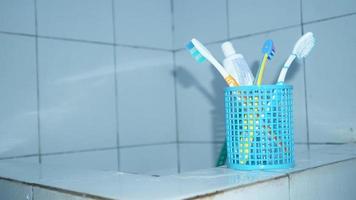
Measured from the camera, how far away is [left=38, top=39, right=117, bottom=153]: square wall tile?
1.04 metres

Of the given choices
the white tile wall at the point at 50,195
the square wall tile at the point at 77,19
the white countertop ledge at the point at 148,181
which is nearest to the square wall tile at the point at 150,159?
the square wall tile at the point at 77,19

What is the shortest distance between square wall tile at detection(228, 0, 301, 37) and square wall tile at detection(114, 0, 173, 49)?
0.28 m

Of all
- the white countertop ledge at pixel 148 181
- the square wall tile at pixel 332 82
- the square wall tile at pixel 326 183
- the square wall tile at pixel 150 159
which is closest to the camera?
the white countertop ledge at pixel 148 181

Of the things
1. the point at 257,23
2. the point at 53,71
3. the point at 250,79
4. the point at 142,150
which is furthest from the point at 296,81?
the point at 53,71

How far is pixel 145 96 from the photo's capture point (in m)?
1.29

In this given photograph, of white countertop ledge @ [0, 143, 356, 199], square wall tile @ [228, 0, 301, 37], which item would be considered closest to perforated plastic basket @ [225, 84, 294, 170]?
white countertop ledge @ [0, 143, 356, 199]

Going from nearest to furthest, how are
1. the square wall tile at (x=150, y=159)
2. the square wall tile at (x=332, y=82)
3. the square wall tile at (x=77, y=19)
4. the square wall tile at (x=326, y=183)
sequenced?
the square wall tile at (x=326, y=183)
the square wall tile at (x=332, y=82)
the square wall tile at (x=77, y=19)
the square wall tile at (x=150, y=159)

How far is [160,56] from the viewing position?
1.35 meters

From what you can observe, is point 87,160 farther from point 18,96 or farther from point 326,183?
point 326,183

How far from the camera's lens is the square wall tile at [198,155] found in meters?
1.25

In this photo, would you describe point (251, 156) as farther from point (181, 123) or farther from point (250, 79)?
point (181, 123)

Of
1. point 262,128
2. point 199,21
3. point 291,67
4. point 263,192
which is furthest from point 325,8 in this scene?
point 263,192

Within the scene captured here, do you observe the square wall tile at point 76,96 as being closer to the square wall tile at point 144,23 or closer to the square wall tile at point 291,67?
the square wall tile at point 144,23

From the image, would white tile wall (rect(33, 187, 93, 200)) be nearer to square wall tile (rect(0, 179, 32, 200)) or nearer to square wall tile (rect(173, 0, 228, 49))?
square wall tile (rect(0, 179, 32, 200))
